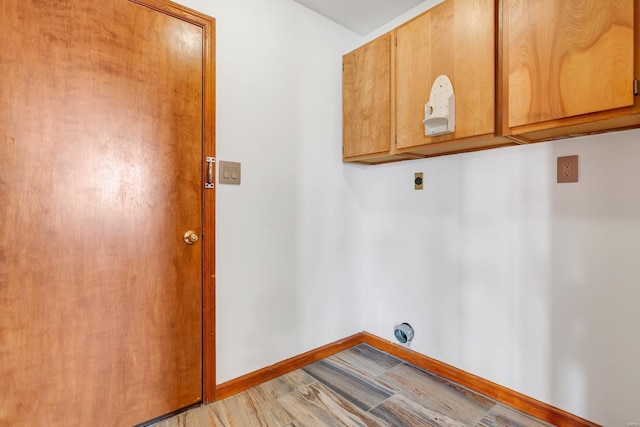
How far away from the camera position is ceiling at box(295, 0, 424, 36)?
6.58ft

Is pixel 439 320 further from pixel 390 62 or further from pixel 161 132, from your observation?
pixel 161 132

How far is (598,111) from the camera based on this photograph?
3.84ft

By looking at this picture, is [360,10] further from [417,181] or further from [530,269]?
[530,269]

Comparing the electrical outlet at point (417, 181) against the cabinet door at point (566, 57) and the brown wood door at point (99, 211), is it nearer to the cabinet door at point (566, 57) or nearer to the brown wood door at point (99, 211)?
the cabinet door at point (566, 57)

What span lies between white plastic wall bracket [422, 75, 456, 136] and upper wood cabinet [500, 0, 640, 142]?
0.75 ft

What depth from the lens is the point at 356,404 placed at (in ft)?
5.43

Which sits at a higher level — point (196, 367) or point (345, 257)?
point (345, 257)

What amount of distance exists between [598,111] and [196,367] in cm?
214

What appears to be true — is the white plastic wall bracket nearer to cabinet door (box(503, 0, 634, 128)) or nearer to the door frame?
cabinet door (box(503, 0, 634, 128))

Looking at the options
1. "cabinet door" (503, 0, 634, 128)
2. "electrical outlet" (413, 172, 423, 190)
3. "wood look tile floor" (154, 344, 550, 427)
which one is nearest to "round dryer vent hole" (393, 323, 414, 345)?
"wood look tile floor" (154, 344, 550, 427)

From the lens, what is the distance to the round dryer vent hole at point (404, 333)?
6.82ft

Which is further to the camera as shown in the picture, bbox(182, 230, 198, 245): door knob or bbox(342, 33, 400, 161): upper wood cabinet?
bbox(342, 33, 400, 161): upper wood cabinet

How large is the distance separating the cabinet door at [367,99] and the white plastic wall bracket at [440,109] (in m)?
0.30

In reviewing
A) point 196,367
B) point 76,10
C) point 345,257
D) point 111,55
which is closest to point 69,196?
point 111,55
